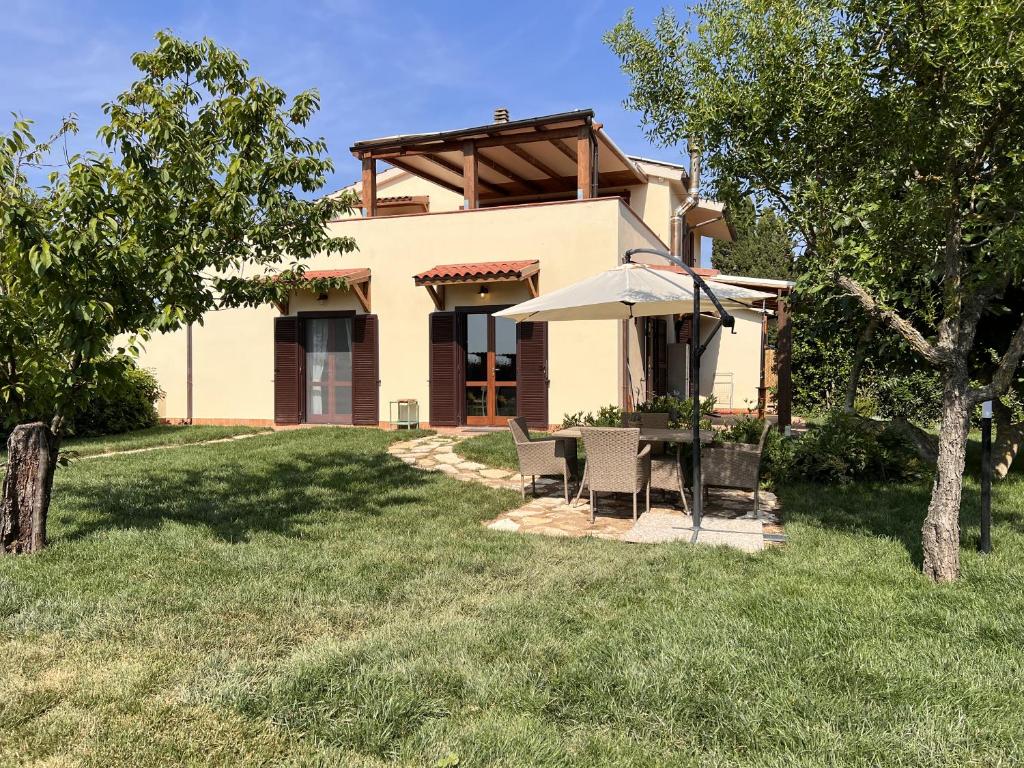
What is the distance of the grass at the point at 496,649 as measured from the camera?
8.38ft

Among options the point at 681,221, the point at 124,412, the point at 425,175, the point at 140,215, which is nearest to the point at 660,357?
the point at 681,221

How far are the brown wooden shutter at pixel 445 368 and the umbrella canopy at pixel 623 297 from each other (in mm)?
4904

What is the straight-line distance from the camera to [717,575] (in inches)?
176

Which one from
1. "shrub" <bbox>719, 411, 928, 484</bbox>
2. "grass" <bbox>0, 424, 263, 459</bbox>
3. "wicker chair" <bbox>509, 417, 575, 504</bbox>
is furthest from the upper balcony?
"wicker chair" <bbox>509, 417, 575, 504</bbox>

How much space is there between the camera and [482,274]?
1180cm

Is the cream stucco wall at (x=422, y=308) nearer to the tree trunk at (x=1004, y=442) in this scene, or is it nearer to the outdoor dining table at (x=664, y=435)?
the outdoor dining table at (x=664, y=435)

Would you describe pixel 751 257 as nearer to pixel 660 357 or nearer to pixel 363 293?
pixel 660 357

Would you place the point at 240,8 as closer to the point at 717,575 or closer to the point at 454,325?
the point at 454,325

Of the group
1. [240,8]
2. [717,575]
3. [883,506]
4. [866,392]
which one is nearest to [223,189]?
[240,8]

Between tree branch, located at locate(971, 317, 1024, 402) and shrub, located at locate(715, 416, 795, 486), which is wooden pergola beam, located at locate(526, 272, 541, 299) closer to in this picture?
shrub, located at locate(715, 416, 795, 486)

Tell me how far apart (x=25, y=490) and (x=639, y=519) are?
5.06m

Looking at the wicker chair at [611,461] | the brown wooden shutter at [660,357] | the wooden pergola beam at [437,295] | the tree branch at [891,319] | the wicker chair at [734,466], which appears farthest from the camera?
the brown wooden shutter at [660,357]

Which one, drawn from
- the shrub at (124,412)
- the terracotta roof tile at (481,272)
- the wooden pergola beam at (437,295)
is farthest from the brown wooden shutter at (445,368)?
the shrub at (124,412)

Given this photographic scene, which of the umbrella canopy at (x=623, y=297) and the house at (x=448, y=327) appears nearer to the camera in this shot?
the umbrella canopy at (x=623, y=297)
